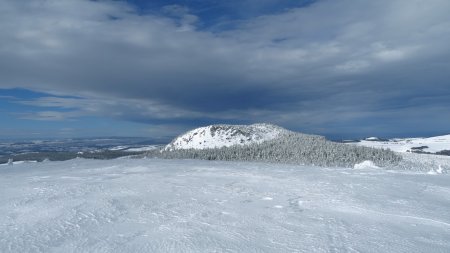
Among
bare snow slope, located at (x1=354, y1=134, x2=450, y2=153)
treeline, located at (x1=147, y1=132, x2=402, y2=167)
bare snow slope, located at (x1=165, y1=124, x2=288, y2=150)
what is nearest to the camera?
treeline, located at (x1=147, y1=132, x2=402, y2=167)

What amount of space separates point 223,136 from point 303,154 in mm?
12132

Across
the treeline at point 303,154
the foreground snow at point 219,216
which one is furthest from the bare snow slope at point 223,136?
the foreground snow at point 219,216

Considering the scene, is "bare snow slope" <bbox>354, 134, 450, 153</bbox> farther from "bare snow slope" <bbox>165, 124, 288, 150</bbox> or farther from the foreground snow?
the foreground snow

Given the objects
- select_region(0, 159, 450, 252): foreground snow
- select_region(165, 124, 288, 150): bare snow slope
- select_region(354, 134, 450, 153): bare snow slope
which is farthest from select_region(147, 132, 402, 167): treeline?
select_region(354, 134, 450, 153): bare snow slope

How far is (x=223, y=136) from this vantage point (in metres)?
35.6

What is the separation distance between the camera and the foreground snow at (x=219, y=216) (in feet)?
18.5

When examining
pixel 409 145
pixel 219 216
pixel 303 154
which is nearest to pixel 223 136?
pixel 303 154

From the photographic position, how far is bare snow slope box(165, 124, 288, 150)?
34463 millimetres

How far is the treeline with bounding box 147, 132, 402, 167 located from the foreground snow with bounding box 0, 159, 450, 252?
35.5 feet

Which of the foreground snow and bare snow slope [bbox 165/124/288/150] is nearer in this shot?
the foreground snow

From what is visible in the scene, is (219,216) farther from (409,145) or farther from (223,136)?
(409,145)

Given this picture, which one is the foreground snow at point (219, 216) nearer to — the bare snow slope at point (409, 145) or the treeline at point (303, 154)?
the treeline at point (303, 154)

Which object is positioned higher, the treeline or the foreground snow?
the treeline

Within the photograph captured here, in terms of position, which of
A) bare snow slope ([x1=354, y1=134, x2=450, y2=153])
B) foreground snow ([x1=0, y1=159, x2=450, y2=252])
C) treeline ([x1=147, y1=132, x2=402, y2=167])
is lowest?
foreground snow ([x1=0, y1=159, x2=450, y2=252])
